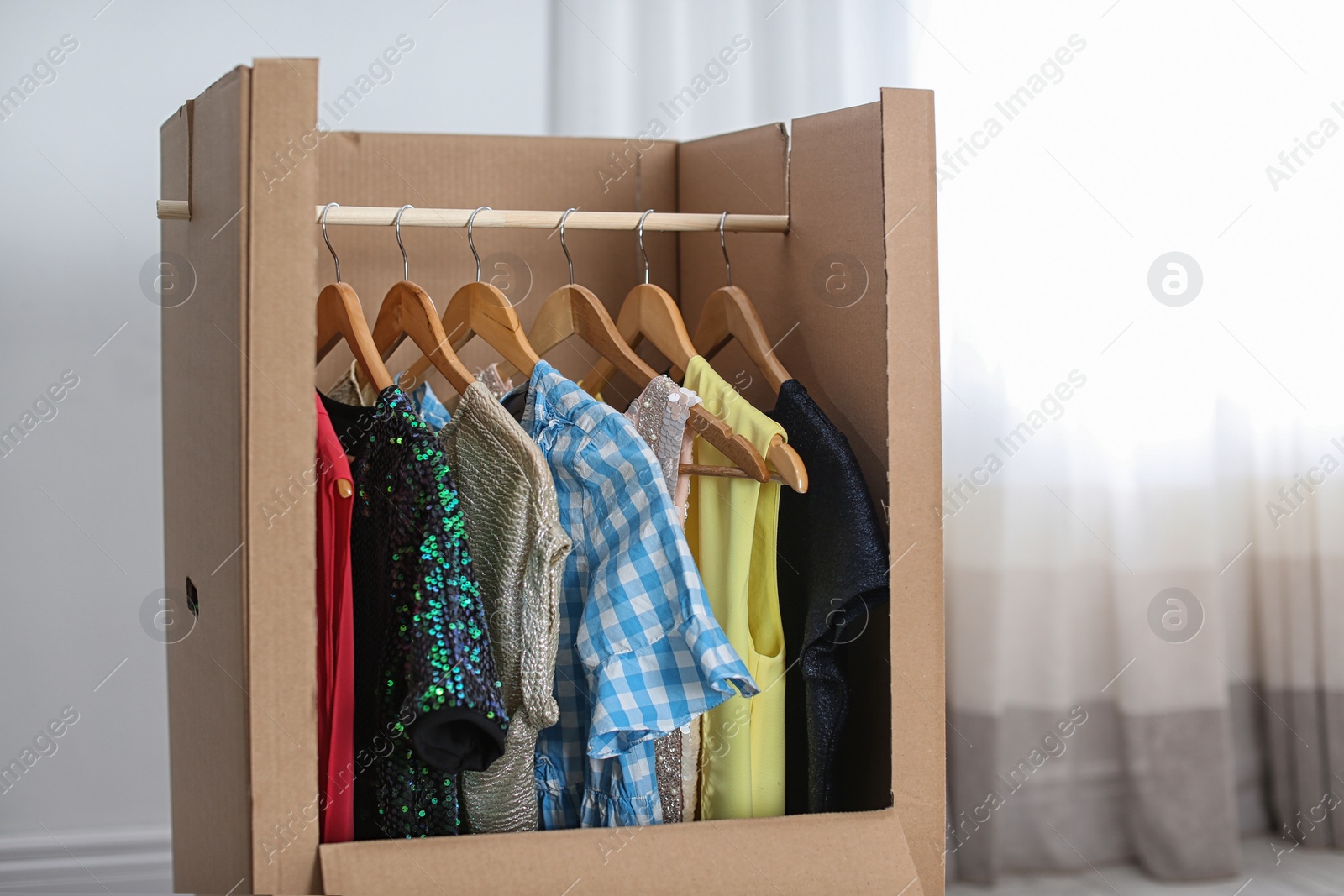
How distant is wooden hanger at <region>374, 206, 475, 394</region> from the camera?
39.8 inches

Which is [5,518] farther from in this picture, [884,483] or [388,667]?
[884,483]

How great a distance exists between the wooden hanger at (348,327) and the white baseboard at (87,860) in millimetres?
1075

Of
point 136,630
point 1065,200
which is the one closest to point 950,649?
point 1065,200

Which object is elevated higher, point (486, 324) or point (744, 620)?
point (486, 324)

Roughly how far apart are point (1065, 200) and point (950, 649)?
2.45 feet

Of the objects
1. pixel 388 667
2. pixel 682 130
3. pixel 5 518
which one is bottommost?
pixel 388 667

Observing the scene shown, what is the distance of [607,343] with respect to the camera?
42.2 inches

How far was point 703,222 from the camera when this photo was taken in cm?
110

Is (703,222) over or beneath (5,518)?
over

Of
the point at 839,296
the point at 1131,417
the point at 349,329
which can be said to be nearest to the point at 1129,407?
the point at 1131,417

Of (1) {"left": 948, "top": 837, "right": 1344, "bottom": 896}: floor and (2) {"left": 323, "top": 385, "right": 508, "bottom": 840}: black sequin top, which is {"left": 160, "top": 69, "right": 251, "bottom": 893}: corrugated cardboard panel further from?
(1) {"left": 948, "top": 837, "right": 1344, "bottom": 896}: floor

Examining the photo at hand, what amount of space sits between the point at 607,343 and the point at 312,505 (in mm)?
391

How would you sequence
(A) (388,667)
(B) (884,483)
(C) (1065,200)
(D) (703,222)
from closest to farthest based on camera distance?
(A) (388,667), (B) (884,483), (D) (703,222), (C) (1065,200)

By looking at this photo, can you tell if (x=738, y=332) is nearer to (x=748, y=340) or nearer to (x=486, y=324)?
(x=748, y=340)
